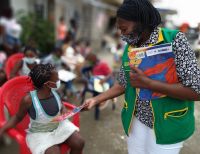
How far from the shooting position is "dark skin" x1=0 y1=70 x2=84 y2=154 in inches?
97.9

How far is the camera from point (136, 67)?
1671 millimetres

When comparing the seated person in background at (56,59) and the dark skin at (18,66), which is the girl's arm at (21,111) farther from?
the seated person in background at (56,59)

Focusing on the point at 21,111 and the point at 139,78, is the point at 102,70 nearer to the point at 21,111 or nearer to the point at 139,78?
the point at 21,111

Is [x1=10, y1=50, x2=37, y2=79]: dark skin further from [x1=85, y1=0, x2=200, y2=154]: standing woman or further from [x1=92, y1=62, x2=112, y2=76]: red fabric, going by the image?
[x1=85, y1=0, x2=200, y2=154]: standing woman

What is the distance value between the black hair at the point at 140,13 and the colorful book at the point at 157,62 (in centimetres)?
14

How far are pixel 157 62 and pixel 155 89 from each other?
0.16 m

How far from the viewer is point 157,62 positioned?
5.49 feet

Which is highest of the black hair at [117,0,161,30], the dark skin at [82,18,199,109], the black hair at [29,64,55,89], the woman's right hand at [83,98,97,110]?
the black hair at [117,0,161,30]

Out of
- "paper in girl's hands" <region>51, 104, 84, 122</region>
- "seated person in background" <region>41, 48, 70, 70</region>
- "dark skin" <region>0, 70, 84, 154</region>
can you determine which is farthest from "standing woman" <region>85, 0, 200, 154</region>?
"seated person in background" <region>41, 48, 70, 70</region>

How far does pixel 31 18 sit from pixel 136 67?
309 inches

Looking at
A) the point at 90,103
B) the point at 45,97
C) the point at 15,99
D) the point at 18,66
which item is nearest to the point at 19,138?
the point at 45,97

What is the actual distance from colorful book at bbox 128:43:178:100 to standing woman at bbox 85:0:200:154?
0.02 metres

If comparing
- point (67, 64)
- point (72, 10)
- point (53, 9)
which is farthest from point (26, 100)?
point (72, 10)

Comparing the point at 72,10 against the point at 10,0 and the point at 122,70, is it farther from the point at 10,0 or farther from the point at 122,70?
the point at 122,70
